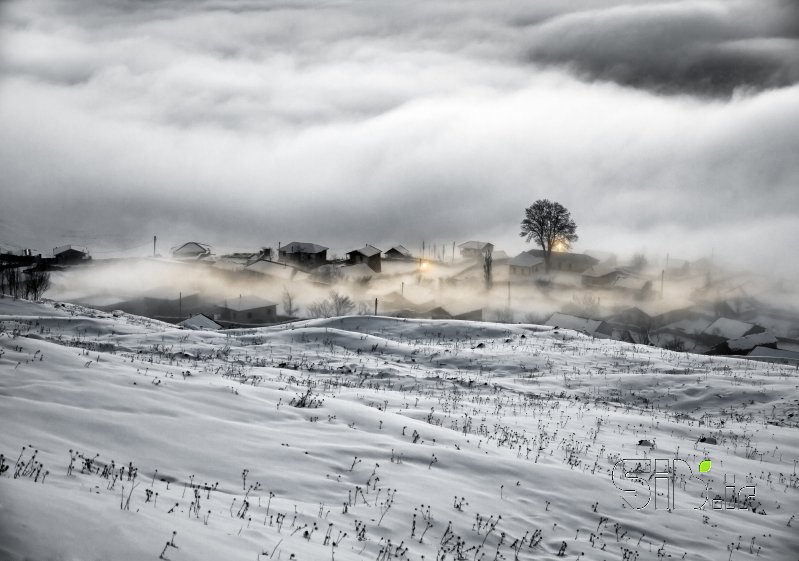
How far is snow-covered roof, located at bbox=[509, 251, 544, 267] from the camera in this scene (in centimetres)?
8962

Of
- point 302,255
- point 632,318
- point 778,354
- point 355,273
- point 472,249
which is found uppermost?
point 472,249

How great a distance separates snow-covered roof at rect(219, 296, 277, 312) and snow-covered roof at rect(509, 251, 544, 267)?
42.3 meters

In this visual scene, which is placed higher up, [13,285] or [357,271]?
Answer: [357,271]

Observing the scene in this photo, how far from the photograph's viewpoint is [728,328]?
65.0 metres

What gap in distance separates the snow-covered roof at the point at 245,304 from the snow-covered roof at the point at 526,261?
42350mm

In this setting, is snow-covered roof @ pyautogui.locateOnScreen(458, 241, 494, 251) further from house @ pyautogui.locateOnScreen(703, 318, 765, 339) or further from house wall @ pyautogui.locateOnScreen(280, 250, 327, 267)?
house @ pyautogui.locateOnScreen(703, 318, 765, 339)

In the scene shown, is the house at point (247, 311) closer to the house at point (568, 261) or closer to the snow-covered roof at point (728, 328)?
the house at point (568, 261)

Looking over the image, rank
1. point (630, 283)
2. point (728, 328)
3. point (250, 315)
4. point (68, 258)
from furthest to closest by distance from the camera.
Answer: point (68, 258) → point (630, 283) → point (728, 328) → point (250, 315)

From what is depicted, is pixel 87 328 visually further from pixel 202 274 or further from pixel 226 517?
pixel 202 274

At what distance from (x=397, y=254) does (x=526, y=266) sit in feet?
75.5

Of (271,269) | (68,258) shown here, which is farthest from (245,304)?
(68,258)

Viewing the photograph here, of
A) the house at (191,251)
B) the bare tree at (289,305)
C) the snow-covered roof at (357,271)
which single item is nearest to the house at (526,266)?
the snow-covered roof at (357,271)

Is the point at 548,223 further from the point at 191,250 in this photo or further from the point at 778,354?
the point at 191,250

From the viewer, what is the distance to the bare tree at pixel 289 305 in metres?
67.1
